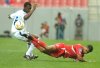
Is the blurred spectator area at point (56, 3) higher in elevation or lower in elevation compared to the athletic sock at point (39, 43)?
higher

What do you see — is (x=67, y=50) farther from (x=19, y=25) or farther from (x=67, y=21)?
(x=67, y=21)

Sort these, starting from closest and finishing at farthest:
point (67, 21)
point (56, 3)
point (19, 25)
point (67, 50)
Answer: point (67, 50), point (19, 25), point (67, 21), point (56, 3)

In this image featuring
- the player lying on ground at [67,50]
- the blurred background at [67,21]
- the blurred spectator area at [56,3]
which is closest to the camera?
the player lying on ground at [67,50]

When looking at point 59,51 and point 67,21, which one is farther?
point 67,21

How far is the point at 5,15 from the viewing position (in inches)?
1618

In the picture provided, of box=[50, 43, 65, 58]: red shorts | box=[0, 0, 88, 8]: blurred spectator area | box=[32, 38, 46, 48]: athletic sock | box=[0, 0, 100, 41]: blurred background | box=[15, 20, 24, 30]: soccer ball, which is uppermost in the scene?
box=[15, 20, 24, 30]: soccer ball

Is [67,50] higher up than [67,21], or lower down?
higher up

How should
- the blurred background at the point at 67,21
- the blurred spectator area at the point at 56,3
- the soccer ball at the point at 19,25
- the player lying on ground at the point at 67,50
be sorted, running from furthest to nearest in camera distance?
the blurred spectator area at the point at 56,3 < the blurred background at the point at 67,21 < the soccer ball at the point at 19,25 < the player lying on ground at the point at 67,50

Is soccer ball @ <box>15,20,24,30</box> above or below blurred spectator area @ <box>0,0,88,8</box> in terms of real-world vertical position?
above

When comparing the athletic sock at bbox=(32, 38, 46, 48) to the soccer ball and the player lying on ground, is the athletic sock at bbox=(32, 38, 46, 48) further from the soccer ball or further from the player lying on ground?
the soccer ball

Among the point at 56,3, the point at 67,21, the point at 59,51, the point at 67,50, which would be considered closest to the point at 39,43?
the point at 59,51

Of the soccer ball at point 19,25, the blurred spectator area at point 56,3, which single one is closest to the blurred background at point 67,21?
the blurred spectator area at point 56,3

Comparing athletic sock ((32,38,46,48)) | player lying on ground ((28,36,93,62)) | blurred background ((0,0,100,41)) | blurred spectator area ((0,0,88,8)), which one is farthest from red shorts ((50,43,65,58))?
blurred spectator area ((0,0,88,8))

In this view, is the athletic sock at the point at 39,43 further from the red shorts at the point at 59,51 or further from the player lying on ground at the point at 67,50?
the red shorts at the point at 59,51
